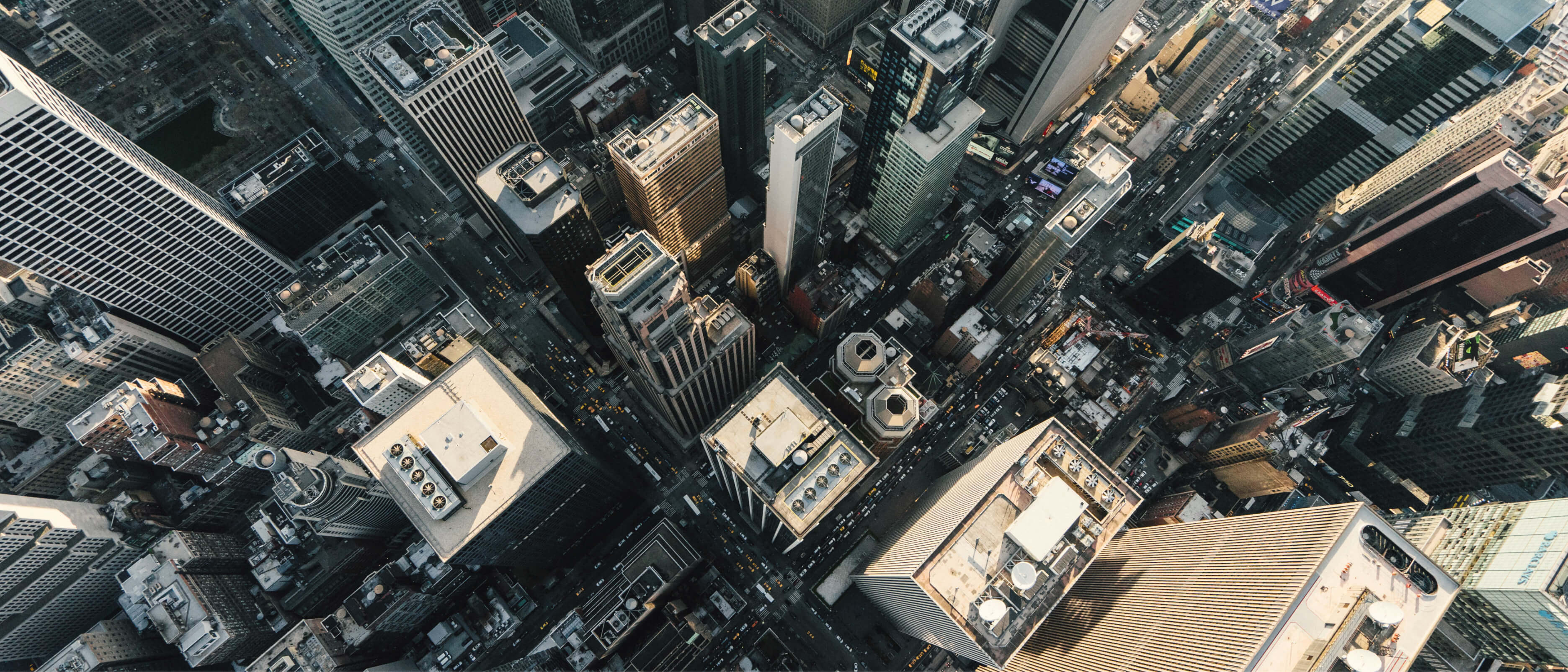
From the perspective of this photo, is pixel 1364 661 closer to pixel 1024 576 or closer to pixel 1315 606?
pixel 1315 606

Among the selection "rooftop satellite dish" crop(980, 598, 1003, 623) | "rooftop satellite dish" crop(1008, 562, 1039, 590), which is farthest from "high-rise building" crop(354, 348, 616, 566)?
"rooftop satellite dish" crop(1008, 562, 1039, 590)

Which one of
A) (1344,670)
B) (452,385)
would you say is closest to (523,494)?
(452,385)

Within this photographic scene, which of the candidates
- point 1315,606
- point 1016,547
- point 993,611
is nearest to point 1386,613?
point 1315,606

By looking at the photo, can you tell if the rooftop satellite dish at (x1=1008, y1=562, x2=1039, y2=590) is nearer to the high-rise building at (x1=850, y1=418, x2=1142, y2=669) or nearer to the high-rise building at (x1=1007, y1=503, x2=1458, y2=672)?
the high-rise building at (x1=850, y1=418, x2=1142, y2=669)

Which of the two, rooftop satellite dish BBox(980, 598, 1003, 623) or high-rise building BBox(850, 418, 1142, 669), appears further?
high-rise building BBox(850, 418, 1142, 669)

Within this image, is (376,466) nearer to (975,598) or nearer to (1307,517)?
(975,598)

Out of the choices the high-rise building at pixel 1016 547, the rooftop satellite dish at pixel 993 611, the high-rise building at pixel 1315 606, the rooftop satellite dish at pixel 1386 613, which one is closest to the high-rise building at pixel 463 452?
the high-rise building at pixel 1016 547

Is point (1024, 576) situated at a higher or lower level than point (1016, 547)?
lower
